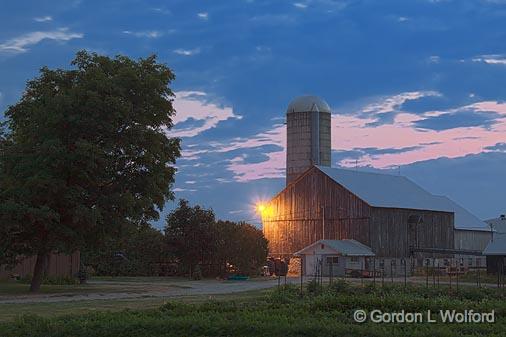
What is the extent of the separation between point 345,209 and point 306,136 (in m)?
14.7

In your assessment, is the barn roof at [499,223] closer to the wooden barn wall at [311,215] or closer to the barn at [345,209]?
the barn at [345,209]

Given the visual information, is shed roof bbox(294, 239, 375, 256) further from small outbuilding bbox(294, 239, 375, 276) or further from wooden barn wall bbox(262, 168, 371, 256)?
wooden barn wall bbox(262, 168, 371, 256)

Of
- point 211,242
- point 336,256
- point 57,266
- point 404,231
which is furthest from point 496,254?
point 57,266

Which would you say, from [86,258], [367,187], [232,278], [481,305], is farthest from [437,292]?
[367,187]

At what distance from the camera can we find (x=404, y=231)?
254 feet

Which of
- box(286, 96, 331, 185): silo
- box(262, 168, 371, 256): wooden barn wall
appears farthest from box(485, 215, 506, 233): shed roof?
box(262, 168, 371, 256): wooden barn wall

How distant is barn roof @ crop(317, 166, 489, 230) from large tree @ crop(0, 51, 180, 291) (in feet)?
124

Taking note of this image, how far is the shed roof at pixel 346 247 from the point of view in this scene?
70.1m

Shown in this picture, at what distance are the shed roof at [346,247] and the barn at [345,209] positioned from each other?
0.94 m

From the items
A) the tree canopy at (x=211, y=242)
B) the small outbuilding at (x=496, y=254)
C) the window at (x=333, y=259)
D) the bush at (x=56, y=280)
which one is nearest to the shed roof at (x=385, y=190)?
the window at (x=333, y=259)

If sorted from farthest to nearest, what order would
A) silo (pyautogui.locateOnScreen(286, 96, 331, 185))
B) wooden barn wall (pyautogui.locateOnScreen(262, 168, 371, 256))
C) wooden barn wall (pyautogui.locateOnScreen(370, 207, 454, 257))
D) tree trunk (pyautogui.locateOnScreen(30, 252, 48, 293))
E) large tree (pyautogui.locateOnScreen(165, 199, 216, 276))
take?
silo (pyautogui.locateOnScreen(286, 96, 331, 185))
wooden barn wall (pyautogui.locateOnScreen(262, 168, 371, 256))
wooden barn wall (pyautogui.locateOnScreen(370, 207, 454, 257))
large tree (pyautogui.locateOnScreen(165, 199, 216, 276))
tree trunk (pyautogui.locateOnScreen(30, 252, 48, 293))

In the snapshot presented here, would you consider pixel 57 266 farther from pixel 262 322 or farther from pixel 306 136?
pixel 306 136

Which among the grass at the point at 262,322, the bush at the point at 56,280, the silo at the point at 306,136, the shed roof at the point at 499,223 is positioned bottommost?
the grass at the point at 262,322

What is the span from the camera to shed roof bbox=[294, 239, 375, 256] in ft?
230
